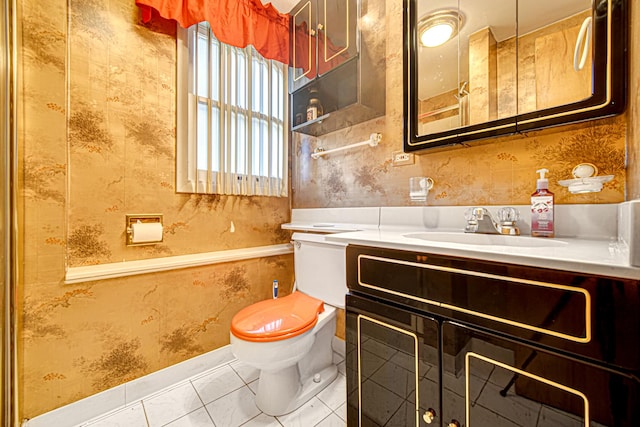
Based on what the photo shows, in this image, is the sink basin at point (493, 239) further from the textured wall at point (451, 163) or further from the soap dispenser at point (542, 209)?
the textured wall at point (451, 163)

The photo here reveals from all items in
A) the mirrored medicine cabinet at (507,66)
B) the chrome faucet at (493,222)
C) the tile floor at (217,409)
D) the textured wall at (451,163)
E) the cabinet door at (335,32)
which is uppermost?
the cabinet door at (335,32)

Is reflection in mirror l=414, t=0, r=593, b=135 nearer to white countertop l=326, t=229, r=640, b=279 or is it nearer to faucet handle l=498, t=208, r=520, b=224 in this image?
faucet handle l=498, t=208, r=520, b=224

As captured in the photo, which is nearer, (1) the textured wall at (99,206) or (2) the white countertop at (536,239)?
(2) the white countertop at (536,239)

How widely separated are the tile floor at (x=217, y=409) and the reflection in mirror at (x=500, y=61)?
4.52 feet

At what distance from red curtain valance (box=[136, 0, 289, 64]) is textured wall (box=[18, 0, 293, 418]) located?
140 mm

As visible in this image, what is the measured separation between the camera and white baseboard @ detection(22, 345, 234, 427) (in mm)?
1051

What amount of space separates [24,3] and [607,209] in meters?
2.29

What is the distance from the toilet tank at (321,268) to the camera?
126 centimetres

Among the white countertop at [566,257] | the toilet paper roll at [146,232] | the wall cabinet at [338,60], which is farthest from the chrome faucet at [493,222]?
the toilet paper roll at [146,232]

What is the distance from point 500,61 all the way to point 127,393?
2218 mm

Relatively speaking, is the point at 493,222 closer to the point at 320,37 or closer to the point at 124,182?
the point at 320,37

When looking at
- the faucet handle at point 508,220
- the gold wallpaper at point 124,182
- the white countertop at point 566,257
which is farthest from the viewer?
the gold wallpaper at point 124,182

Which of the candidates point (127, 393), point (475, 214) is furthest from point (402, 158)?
point (127, 393)

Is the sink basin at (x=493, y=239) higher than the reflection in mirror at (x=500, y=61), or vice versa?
the reflection in mirror at (x=500, y=61)
